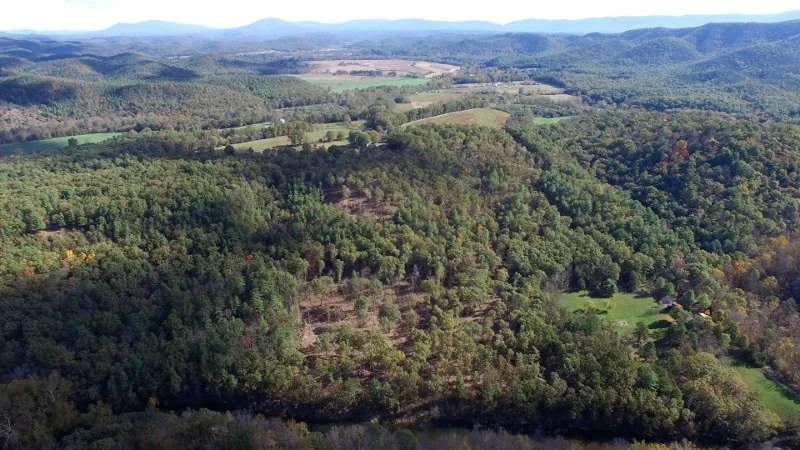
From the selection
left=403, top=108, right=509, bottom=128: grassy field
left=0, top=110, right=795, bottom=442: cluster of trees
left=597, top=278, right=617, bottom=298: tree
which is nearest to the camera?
left=0, top=110, right=795, bottom=442: cluster of trees

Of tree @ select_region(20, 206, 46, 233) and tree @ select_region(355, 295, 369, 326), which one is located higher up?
tree @ select_region(20, 206, 46, 233)

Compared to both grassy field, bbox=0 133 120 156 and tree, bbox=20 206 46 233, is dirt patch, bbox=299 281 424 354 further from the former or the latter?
grassy field, bbox=0 133 120 156

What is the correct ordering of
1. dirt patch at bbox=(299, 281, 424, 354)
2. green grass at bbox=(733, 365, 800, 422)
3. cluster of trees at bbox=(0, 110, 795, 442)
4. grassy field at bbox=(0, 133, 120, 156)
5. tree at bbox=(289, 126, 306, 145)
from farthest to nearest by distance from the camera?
grassy field at bbox=(0, 133, 120, 156)
tree at bbox=(289, 126, 306, 145)
dirt patch at bbox=(299, 281, 424, 354)
cluster of trees at bbox=(0, 110, 795, 442)
green grass at bbox=(733, 365, 800, 422)

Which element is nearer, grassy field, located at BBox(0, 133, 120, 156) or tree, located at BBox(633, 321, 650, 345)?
tree, located at BBox(633, 321, 650, 345)

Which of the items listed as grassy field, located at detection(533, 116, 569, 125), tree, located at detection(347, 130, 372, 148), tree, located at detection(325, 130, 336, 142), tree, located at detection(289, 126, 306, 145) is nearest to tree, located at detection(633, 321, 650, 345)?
tree, located at detection(347, 130, 372, 148)

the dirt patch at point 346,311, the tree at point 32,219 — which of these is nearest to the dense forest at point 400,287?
the tree at point 32,219

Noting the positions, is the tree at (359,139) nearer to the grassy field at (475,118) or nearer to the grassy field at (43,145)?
the grassy field at (475,118)
